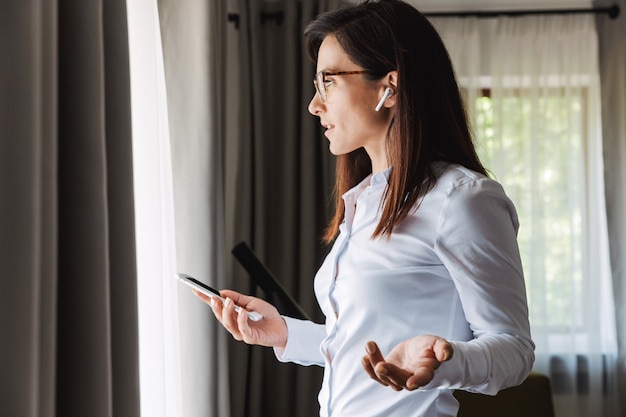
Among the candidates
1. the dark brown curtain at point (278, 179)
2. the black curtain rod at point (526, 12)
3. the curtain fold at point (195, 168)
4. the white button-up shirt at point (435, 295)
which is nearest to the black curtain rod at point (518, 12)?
the black curtain rod at point (526, 12)

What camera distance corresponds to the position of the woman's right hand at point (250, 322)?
4.56 feet

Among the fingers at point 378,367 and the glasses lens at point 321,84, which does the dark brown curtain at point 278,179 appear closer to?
the glasses lens at point 321,84

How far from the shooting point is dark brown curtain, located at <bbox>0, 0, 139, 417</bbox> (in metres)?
1.01

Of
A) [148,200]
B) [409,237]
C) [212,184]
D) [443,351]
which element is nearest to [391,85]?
[409,237]

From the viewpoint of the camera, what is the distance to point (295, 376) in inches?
138

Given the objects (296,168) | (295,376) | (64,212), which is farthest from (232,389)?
(64,212)

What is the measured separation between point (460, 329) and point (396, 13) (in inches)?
19.2

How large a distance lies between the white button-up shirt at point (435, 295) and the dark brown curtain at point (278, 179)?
2.28m

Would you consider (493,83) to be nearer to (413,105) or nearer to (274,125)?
(274,125)

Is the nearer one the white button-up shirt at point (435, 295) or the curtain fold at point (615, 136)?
the white button-up shirt at point (435, 295)

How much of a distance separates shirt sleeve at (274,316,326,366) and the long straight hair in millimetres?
340

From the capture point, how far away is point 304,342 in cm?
140

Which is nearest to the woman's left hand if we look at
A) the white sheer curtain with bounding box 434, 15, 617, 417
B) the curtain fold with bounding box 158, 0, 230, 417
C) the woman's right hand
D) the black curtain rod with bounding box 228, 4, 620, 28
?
the woman's right hand

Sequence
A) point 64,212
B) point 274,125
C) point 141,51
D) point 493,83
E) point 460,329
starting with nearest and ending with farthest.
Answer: point 460,329 < point 64,212 < point 141,51 < point 274,125 < point 493,83
